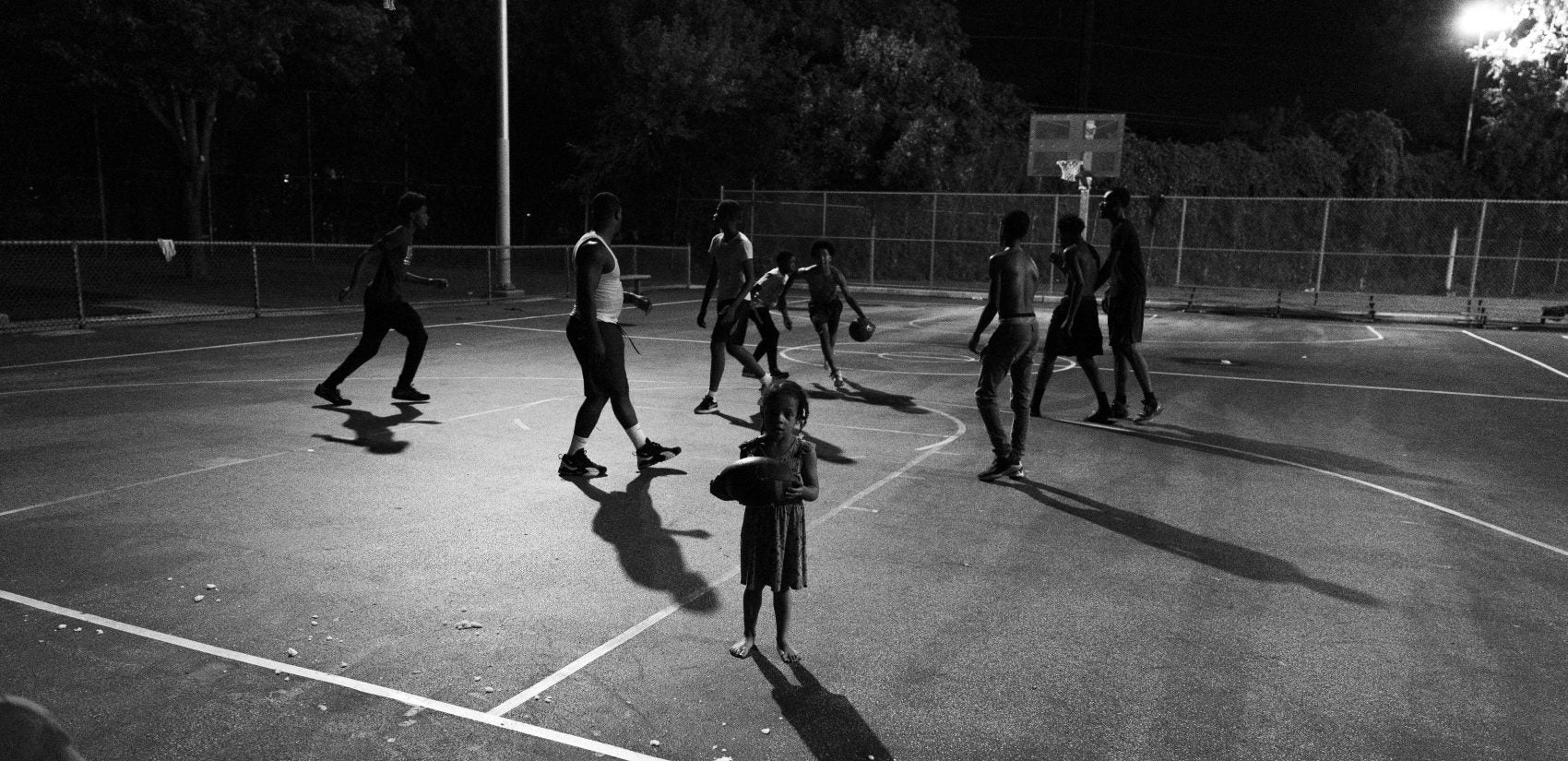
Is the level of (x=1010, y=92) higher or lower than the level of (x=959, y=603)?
higher

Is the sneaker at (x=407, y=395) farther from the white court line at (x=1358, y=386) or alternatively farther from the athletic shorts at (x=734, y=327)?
the white court line at (x=1358, y=386)

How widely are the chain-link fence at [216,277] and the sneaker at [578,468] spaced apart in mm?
9052

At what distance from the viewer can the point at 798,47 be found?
34531 millimetres

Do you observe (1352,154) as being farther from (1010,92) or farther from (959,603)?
(959,603)

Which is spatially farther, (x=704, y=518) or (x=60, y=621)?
(x=704, y=518)

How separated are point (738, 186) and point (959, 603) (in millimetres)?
28878

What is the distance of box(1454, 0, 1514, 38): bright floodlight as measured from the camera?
24547mm

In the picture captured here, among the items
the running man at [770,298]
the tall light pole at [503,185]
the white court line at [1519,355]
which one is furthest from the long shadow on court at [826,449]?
the tall light pole at [503,185]

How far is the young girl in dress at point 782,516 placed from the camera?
14.3 feet

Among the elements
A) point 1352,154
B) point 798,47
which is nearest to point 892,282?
point 798,47

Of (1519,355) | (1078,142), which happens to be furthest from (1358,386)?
(1078,142)

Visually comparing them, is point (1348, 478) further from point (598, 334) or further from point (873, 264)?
point (873, 264)

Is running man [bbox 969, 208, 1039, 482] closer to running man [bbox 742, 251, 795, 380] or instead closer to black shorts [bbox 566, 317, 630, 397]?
running man [bbox 742, 251, 795, 380]

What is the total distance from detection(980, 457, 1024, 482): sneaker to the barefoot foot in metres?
3.67
